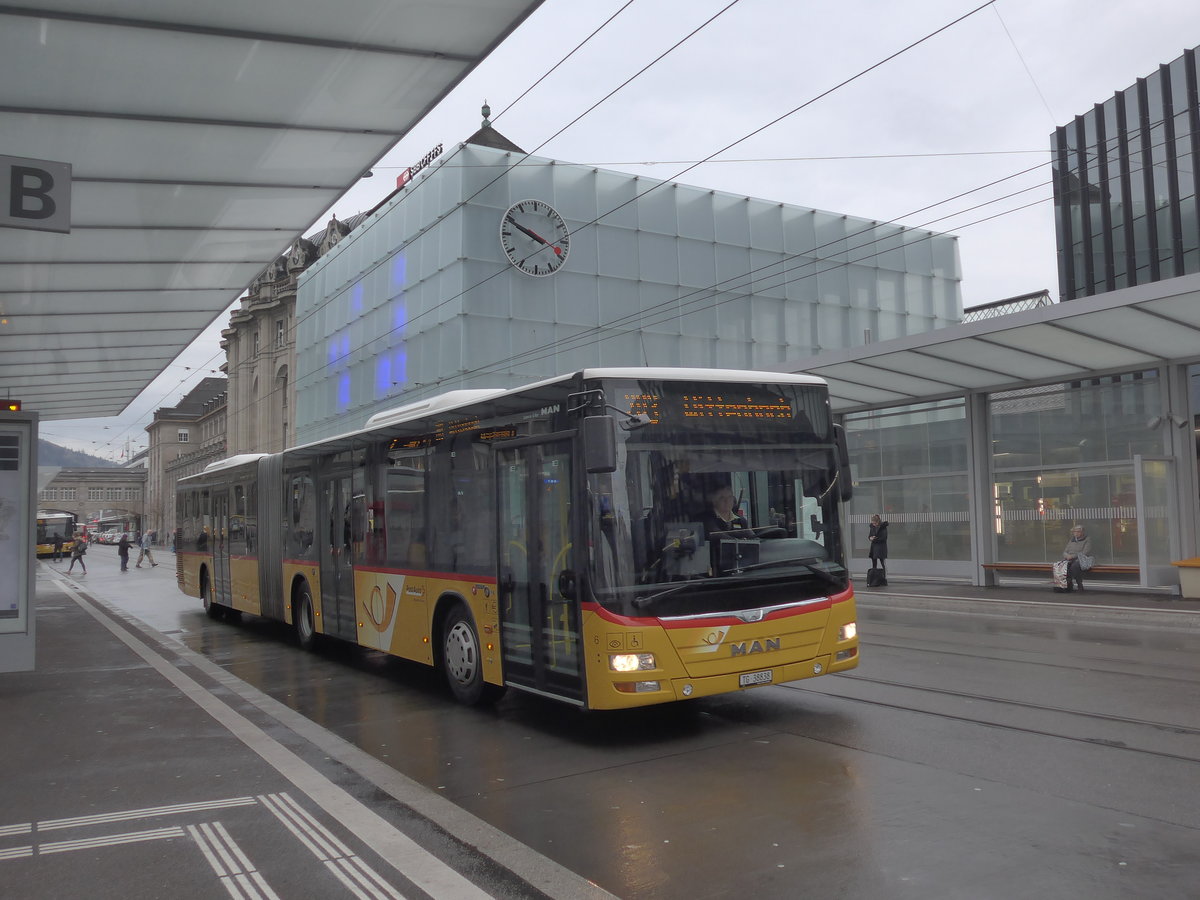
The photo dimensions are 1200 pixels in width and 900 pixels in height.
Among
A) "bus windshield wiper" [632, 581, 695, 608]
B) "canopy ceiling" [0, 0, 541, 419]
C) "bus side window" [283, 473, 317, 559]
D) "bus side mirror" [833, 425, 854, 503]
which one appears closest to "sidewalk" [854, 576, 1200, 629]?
"bus side mirror" [833, 425, 854, 503]

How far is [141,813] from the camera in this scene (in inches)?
231

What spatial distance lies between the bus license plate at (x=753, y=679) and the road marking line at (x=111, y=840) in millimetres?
3786

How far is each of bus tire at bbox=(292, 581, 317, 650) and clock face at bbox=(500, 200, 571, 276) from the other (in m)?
21.7

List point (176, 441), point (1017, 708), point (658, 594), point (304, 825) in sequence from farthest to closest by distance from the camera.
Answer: point (176, 441)
point (1017, 708)
point (658, 594)
point (304, 825)

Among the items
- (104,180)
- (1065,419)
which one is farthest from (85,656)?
(1065,419)

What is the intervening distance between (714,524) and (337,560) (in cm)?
628

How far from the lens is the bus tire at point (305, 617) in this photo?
13.3 m

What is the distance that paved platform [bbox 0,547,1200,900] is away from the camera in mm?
4715

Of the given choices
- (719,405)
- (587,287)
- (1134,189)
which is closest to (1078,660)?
(719,405)

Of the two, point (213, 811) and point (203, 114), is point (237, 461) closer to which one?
point (203, 114)

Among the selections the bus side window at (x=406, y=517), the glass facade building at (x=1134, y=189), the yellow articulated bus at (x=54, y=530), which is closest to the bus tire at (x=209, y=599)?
the bus side window at (x=406, y=517)

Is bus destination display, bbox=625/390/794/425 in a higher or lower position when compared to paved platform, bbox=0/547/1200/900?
higher

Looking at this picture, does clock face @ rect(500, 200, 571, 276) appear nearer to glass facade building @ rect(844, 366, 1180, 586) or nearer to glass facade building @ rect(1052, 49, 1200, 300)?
glass facade building @ rect(844, 366, 1180, 586)

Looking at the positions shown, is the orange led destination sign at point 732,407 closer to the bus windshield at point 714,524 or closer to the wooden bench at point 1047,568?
the bus windshield at point 714,524
